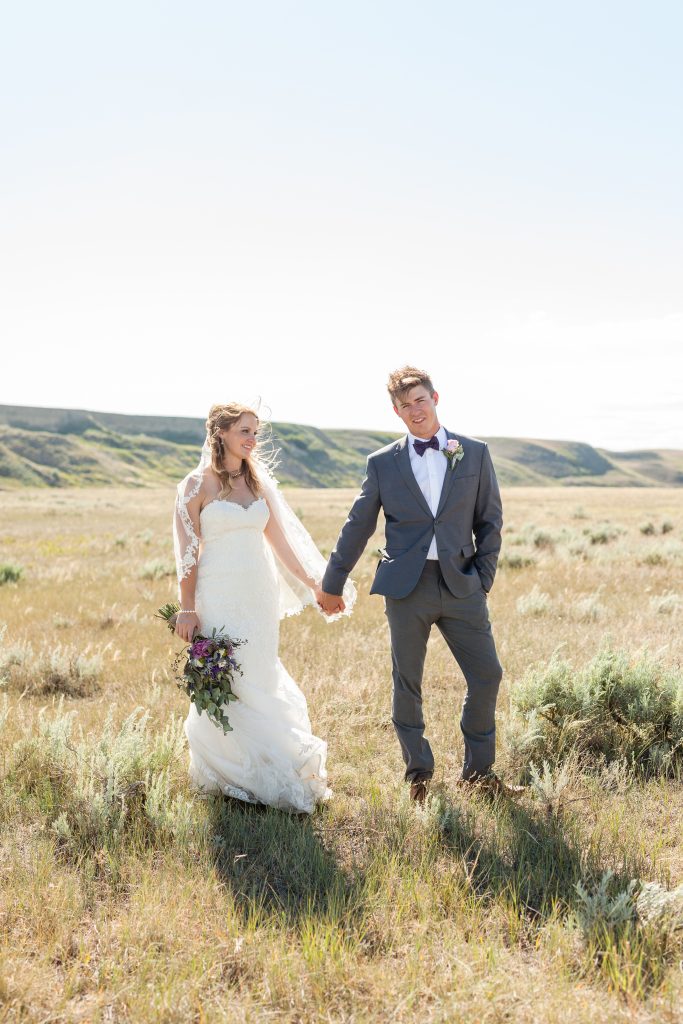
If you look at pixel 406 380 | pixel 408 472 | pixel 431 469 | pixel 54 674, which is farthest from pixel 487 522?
pixel 54 674

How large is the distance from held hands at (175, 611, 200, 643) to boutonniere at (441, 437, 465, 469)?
1.98 meters

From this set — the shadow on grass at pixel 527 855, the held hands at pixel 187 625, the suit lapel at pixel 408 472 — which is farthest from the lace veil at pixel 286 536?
the shadow on grass at pixel 527 855

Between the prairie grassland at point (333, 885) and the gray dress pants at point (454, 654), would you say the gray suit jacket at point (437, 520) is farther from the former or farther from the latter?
the prairie grassland at point (333, 885)

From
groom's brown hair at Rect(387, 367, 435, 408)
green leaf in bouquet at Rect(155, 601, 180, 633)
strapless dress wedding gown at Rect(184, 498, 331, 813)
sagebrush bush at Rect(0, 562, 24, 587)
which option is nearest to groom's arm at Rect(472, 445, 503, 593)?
groom's brown hair at Rect(387, 367, 435, 408)

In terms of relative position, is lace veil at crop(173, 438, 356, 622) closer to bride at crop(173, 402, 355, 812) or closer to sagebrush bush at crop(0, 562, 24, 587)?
bride at crop(173, 402, 355, 812)

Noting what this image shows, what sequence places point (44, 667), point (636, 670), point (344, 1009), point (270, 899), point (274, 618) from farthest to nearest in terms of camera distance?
point (44, 667) < point (636, 670) < point (274, 618) < point (270, 899) < point (344, 1009)

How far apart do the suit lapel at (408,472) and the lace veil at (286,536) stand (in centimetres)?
105

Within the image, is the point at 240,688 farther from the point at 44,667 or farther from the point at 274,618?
the point at 44,667

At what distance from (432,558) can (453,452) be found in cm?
67

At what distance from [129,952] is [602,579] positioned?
10.3 m

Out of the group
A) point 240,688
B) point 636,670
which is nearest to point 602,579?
point 636,670

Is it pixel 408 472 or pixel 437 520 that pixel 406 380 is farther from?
pixel 437 520

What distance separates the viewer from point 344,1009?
8.44 feet

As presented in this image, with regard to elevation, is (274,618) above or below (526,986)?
above
